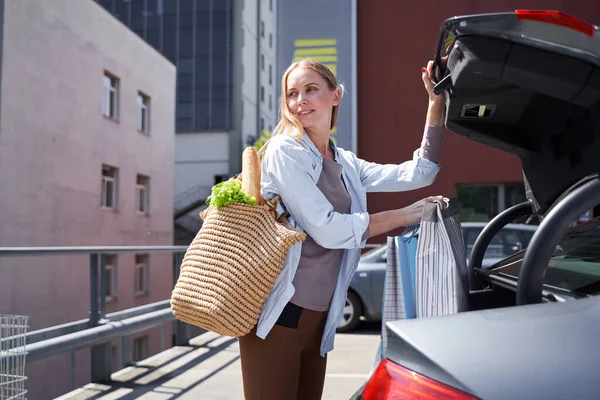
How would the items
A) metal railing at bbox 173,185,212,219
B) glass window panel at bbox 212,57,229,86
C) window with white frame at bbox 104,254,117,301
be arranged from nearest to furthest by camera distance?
1. window with white frame at bbox 104,254,117,301
2. metal railing at bbox 173,185,212,219
3. glass window panel at bbox 212,57,229,86

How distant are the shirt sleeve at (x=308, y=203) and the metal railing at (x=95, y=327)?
230 cm

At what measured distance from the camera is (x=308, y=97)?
2.10 meters

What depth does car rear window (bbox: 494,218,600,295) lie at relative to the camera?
1.68m

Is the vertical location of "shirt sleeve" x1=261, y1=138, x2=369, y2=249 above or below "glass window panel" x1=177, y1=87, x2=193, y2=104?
below

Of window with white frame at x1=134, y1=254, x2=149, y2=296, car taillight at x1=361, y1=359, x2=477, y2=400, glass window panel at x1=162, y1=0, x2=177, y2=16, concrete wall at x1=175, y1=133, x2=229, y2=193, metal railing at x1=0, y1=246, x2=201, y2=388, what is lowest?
window with white frame at x1=134, y1=254, x2=149, y2=296

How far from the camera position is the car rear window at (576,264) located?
1683 millimetres

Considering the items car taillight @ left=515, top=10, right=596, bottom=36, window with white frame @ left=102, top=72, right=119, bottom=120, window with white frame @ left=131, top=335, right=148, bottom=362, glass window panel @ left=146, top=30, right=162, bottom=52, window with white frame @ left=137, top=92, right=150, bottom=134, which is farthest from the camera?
glass window panel @ left=146, top=30, right=162, bottom=52

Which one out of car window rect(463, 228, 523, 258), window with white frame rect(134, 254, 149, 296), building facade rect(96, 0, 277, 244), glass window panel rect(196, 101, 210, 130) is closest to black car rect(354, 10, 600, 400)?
car window rect(463, 228, 523, 258)

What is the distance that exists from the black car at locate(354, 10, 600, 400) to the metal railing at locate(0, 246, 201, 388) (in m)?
2.91

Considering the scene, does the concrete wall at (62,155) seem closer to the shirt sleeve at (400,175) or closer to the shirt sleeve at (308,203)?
the shirt sleeve at (400,175)

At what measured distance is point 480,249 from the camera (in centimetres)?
243

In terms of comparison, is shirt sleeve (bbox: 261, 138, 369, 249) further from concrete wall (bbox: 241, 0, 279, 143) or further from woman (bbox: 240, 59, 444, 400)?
concrete wall (bbox: 241, 0, 279, 143)

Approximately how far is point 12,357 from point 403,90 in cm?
1578

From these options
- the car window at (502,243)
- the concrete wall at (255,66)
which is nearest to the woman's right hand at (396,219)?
the car window at (502,243)
